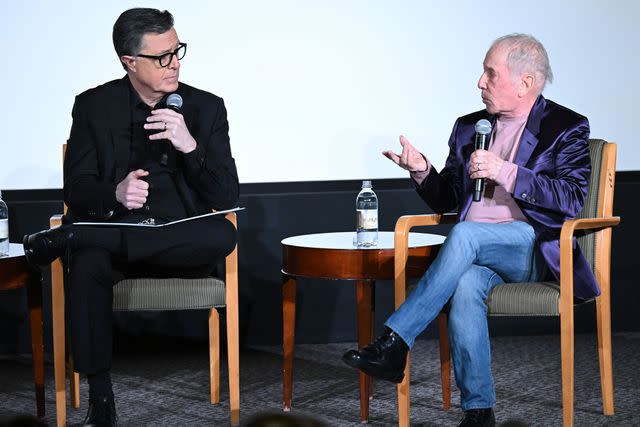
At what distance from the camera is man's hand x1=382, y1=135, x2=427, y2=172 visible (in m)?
2.59

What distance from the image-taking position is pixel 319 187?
12.7 feet

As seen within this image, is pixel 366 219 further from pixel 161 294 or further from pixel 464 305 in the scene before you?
pixel 161 294

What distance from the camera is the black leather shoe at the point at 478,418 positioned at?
231 cm

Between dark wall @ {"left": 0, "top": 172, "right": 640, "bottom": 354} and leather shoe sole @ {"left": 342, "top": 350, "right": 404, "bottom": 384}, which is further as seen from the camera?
dark wall @ {"left": 0, "top": 172, "right": 640, "bottom": 354}

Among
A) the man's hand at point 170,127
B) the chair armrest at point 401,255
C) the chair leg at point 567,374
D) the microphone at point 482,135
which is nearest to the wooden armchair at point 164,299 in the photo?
the man's hand at point 170,127

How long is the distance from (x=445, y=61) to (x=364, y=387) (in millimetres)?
1799

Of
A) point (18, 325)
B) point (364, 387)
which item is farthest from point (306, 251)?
point (18, 325)

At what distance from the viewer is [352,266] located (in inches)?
103

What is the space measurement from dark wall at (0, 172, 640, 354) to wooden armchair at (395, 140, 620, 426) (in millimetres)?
1110

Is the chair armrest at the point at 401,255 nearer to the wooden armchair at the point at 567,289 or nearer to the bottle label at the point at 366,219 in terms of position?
the wooden armchair at the point at 567,289

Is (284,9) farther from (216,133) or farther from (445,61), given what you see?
(216,133)

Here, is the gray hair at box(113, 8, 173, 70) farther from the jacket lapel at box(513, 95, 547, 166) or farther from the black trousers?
the jacket lapel at box(513, 95, 547, 166)

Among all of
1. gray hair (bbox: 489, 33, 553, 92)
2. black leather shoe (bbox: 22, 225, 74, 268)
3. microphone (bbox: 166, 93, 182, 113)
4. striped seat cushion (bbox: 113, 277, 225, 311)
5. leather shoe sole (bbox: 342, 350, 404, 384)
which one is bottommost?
leather shoe sole (bbox: 342, 350, 404, 384)

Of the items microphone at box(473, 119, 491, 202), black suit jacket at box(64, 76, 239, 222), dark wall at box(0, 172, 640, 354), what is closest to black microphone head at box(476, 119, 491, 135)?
microphone at box(473, 119, 491, 202)
